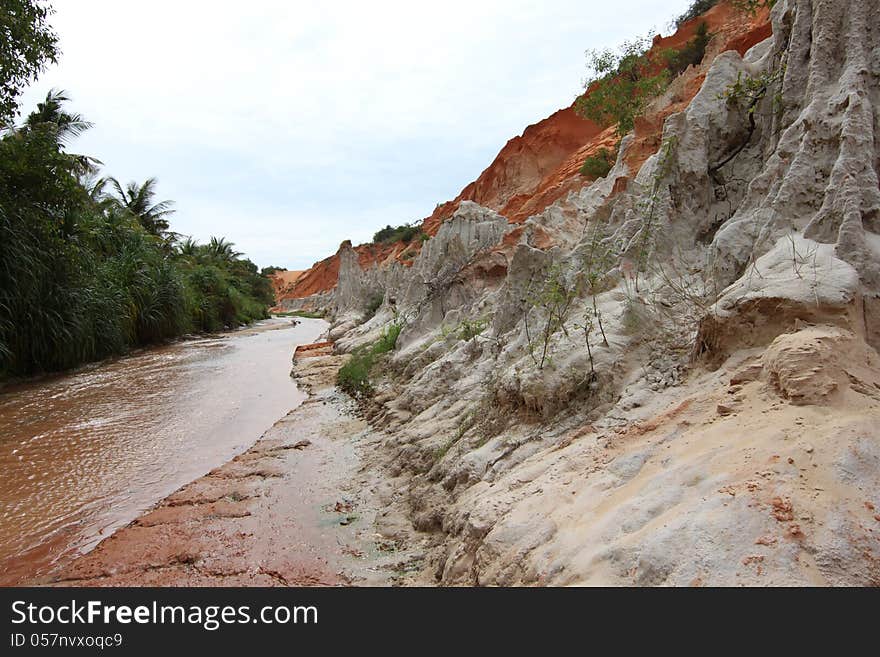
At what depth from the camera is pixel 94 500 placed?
4793mm

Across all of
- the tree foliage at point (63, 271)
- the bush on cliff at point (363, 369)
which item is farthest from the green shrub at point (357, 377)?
the tree foliage at point (63, 271)

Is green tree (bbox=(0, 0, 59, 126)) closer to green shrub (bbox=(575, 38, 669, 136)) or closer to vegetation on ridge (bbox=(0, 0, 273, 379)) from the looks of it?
vegetation on ridge (bbox=(0, 0, 273, 379))

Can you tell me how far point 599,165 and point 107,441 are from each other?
592 inches

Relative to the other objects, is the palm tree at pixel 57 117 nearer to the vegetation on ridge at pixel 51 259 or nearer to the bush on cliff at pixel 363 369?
the vegetation on ridge at pixel 51 259

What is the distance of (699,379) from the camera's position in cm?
328

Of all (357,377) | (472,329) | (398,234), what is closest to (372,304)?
(357,377)

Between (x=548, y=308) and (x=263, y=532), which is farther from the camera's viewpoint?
(x=548, y=308)

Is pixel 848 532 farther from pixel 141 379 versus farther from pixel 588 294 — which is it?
pixel 141 379

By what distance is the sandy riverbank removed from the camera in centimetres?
341

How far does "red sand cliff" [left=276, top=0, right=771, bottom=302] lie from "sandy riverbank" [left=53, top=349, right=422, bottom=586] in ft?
17.6

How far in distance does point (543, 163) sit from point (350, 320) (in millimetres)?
17784

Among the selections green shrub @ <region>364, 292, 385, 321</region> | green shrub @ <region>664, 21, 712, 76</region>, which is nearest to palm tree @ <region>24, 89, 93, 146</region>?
green shrub @ <region>364, 292, 385, 321</region>

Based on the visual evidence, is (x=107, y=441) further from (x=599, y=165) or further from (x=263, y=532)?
(x=599, y=165)

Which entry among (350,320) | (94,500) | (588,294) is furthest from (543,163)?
(94,500)
